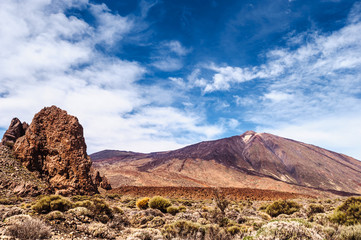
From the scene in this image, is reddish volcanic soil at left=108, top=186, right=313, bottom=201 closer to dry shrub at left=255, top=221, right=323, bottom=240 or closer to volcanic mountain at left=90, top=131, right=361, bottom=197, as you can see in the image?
volcanic mountain at left=90, top=131, right=361, bottom=197

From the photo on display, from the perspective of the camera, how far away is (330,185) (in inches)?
3216

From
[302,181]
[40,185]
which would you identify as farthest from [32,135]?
[302,181]

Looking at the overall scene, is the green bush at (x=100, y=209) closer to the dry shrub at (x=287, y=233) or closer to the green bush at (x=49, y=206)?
the green bush at (x=49, y=206)

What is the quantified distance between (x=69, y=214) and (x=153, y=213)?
5134mm

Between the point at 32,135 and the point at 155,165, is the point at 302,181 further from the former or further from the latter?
the point at 32,135

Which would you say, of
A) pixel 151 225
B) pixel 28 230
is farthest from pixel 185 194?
pixel 28 230

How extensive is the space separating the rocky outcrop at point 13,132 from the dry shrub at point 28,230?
24.4m

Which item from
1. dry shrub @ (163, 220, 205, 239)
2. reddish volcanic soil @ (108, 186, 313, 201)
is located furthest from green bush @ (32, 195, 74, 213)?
reddish volcanic soil @ (108, 186, 313, 201)

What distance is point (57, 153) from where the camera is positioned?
2378 cm

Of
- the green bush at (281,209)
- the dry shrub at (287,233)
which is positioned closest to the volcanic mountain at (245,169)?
the green bush at (281,209)

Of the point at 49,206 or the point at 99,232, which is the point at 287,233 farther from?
the point at 49,206

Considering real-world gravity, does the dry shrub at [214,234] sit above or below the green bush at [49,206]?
below

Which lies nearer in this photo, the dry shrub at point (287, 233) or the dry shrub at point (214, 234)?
the dry shrub at point (287, 233)

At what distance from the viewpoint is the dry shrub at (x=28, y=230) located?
5.99 m
